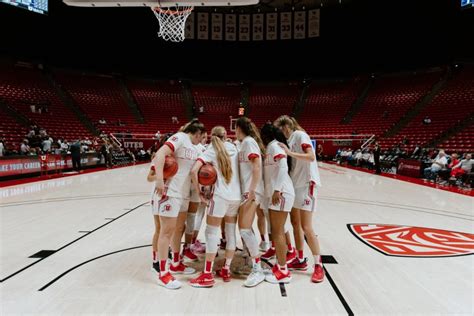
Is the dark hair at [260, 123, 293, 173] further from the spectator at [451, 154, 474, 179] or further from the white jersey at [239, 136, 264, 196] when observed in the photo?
the spectator at [451, 154, 474, 179]

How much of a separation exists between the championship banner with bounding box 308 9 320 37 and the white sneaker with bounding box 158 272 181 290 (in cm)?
2507

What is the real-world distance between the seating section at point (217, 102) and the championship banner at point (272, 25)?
5.55 metres

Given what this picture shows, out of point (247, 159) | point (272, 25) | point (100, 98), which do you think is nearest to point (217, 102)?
point (272, 25)

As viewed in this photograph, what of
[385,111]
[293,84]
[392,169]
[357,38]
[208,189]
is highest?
[357,38]

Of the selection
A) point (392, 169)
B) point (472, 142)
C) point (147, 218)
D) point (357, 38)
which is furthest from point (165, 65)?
point (147, 218)

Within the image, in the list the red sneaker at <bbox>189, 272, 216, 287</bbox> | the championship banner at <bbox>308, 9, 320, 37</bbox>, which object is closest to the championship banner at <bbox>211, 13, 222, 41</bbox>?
the championship banner at <bbox>308, 9, 320, 37</bbox>

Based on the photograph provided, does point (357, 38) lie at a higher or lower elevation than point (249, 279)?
higher

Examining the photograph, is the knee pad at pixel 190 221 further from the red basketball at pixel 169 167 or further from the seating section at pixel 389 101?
the seating section at pixel 389 101

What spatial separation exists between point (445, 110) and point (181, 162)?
22983 millimetres

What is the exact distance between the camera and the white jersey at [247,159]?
3035mm

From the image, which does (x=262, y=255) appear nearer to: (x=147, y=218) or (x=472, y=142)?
(x=147, y=218)

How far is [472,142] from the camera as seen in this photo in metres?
17.4

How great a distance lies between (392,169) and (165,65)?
20133 mm

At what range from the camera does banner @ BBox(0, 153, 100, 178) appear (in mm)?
10195
